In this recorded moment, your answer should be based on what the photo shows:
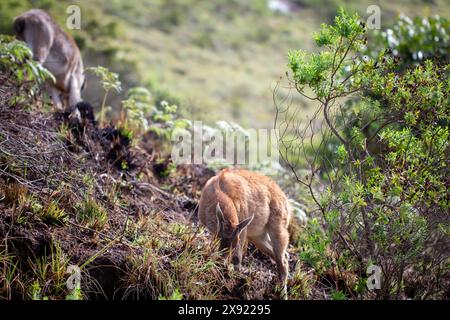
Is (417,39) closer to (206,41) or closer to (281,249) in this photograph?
(281,249)

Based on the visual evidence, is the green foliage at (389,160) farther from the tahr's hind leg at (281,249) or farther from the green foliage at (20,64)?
the green foliage at (20,64)

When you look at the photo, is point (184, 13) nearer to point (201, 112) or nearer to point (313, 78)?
point (201, 112)

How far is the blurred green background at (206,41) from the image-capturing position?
2052 cm

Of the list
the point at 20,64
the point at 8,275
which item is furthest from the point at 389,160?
the point at 20,64

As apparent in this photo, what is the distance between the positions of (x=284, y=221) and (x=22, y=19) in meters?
6.60

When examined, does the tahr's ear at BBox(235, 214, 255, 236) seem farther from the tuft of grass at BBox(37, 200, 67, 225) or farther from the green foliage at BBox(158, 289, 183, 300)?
the tuft of grass at BBox(37, 200, 67, 225)

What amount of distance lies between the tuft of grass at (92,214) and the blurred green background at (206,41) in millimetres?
7927

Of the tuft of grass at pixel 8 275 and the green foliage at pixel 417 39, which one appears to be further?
the green foliage at pixel 417 39

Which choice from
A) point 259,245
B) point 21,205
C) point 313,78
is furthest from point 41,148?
point 313,78

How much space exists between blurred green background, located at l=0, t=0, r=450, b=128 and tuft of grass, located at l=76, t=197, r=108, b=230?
26.0ft

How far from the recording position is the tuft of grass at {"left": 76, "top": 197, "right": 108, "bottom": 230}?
880 cm

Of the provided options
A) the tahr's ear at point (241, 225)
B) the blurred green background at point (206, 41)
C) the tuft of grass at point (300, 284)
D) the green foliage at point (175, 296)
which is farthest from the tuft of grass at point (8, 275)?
the blurred green background at point (206, 41)

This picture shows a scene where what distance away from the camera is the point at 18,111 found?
395 inches

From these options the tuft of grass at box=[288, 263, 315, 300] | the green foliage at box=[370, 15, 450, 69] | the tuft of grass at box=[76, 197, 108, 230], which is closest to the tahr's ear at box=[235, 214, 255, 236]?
the tuft of grass at box=[288, 263, 315, 300]
